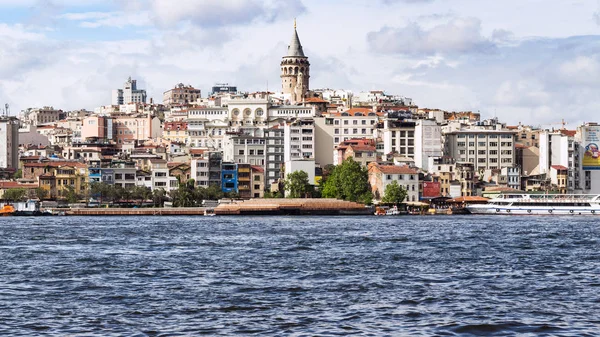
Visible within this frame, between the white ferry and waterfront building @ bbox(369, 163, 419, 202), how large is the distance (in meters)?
6.09

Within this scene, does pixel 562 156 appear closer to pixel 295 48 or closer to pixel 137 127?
pixel 295 48

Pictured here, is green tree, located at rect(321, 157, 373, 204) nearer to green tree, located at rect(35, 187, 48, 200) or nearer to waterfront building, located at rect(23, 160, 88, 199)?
waterfront building, located at rect(23, 160, 88, 199)

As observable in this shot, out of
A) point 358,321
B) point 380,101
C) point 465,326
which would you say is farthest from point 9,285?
point 380,101

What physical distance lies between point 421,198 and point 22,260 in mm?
77061

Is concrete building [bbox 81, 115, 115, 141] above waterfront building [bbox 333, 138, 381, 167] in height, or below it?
above

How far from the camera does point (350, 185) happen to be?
105 m

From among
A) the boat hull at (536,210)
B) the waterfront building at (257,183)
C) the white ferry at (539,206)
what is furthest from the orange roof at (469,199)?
the waterfront building at (257,183)

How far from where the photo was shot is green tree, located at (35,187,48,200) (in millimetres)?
110625

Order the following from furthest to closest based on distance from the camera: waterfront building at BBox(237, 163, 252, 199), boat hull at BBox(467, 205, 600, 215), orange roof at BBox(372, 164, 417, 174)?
waterfront building at BBox(237, 163, 252, 199) < orange roof at BBox(372, 164, 417, 174) < boat hull at BBox(467, 205, 600, 215)

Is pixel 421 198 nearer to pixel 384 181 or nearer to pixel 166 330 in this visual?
pixel 384 181

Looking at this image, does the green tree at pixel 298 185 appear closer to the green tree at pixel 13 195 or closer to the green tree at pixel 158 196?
the green tree at pixel 158 196

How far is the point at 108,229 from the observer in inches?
2569

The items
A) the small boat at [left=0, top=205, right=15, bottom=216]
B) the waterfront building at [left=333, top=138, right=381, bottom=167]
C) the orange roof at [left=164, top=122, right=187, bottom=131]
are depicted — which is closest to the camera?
Answer: the small boat at [left=0, top=205, right=15, bottom=216]

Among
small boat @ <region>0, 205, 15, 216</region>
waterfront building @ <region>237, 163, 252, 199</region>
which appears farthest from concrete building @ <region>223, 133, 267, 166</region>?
small boat @ <region>0, 205, 15, 216</region>
